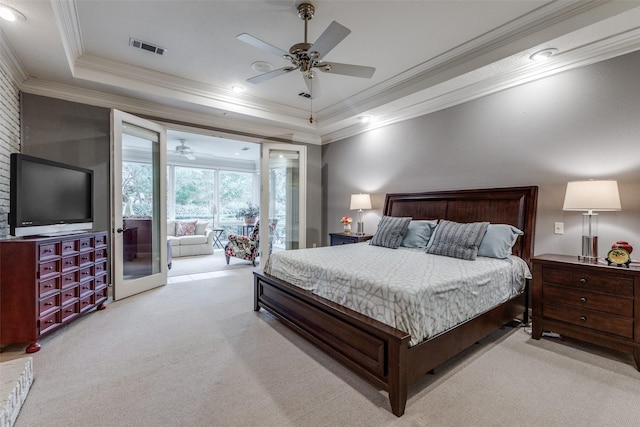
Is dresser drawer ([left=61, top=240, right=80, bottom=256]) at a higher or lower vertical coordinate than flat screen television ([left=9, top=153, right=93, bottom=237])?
lower

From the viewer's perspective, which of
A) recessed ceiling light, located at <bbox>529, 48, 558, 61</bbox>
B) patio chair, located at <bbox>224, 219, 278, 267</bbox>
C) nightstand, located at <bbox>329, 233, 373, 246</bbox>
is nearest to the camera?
recessed ceiling light, located at <bbox>529, 48, 558, 61</bbox>

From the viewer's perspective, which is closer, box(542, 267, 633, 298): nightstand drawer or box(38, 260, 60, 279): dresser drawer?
box(542, 267, 633, 298): nightstand drawer

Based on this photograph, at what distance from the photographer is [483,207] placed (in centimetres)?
350

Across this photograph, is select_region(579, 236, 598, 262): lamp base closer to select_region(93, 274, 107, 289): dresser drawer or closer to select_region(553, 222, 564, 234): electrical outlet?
select_region(553, 222, 564, 234): electrical outlet

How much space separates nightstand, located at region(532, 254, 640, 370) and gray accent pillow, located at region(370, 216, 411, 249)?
4.63ft

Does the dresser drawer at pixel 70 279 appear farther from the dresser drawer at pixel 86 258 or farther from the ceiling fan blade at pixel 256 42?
the ceiling fan blade at pixel 256 42

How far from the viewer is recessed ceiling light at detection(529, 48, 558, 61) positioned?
271 centimetres

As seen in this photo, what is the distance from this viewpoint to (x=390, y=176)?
15.5 feet

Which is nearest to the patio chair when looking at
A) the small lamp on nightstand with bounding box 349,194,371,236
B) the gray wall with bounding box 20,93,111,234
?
the small lamp on nightstand with bounding box 349,194,371,236

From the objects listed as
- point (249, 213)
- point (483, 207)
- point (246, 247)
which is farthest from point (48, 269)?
point (249, 213)

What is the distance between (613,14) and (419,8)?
1.42 metres

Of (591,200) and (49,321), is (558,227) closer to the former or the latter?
(591,200)

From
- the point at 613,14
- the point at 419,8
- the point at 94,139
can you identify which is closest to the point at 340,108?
the point at 419,8

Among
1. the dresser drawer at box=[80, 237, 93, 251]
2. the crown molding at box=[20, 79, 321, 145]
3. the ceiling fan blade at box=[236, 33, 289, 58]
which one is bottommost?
the dresser drawer at box=[80, 237, 93, 251]
